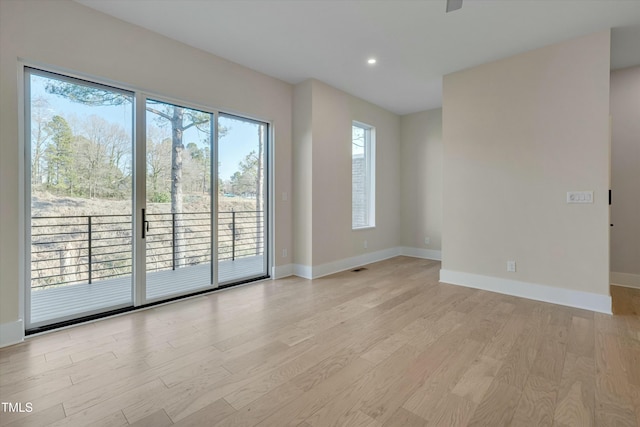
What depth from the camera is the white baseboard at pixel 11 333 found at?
2307 mm

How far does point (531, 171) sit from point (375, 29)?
242cm

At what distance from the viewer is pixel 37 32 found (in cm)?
244

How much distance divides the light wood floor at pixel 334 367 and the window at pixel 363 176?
102 inches

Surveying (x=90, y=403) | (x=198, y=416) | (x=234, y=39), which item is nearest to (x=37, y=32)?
(x=234, y=39)

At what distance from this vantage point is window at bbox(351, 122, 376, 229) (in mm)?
5578

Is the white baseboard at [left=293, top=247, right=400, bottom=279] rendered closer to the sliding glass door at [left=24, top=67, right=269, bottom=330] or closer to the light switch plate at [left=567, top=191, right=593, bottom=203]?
the sliding glass door at [left=24, top=67, right=269, bottom=330]

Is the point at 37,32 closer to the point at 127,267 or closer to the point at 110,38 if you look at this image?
the point at 110,38

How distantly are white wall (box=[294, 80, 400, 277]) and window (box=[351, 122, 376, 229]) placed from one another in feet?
0.75

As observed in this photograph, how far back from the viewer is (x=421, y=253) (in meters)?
6.10

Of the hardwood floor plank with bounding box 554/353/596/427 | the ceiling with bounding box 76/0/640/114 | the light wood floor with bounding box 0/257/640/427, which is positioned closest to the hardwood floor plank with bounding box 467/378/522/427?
the light wood floor with bounding box 0/257/640/427

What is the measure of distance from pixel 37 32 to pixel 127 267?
7.24 ft

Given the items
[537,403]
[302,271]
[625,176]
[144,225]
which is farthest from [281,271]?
[625,176]

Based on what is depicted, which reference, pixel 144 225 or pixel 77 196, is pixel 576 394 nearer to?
pixel 144 225

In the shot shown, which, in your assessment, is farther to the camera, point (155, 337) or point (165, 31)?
point (165, 31)
